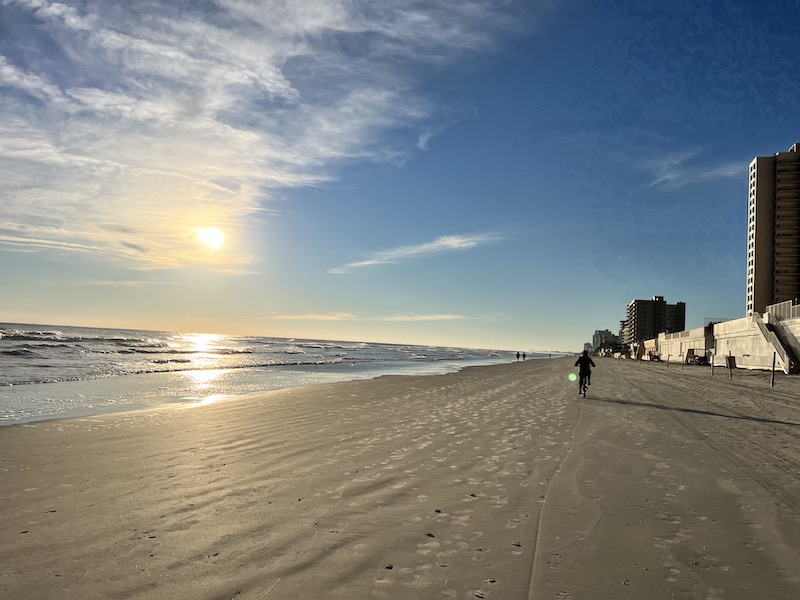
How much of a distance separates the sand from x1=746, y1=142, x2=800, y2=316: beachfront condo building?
10559cm

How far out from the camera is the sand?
4074mm

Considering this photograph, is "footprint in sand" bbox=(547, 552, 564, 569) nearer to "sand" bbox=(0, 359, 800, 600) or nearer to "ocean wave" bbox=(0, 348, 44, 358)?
"sand" bbox=(0, 359, 800, 600)

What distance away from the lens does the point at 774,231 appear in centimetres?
9988

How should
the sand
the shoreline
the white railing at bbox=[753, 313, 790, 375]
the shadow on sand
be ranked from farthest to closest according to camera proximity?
the white railing at bbox=[753, 313, 790, 375] < the shoreline < the shadow on sand < the sand

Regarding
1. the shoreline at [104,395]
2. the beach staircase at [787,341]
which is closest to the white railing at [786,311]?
the beach staircase at [787,341]

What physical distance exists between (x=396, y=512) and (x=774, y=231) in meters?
120

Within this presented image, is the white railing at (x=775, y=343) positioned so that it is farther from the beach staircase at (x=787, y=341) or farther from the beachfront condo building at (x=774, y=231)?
the beachfront condo building at (x=774, y=231)

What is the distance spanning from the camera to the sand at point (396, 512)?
13.4 feet

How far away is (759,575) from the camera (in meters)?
4.22

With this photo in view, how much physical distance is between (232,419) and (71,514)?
7552 mm

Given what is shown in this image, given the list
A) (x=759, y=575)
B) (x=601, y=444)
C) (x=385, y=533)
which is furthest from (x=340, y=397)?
(x=759, y=575)

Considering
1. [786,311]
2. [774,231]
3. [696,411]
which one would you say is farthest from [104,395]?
[774,231]

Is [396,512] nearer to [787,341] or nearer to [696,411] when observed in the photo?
[696,411]

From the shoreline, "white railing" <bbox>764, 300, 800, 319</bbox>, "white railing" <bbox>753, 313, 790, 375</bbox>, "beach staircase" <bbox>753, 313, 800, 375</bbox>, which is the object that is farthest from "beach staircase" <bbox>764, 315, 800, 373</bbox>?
the shoreline
